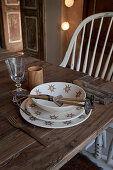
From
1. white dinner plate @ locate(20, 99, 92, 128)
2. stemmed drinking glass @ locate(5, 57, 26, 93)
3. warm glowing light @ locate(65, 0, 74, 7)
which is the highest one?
warm glowing light @ locate(65, 0, 74, 7)

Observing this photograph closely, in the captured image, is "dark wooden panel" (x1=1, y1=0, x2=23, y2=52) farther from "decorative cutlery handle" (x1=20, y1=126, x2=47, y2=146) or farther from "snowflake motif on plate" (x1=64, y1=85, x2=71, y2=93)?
"decorative cutlery handle" (x1=20, y1=126, x2=47, y2=146)

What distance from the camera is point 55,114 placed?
691mm

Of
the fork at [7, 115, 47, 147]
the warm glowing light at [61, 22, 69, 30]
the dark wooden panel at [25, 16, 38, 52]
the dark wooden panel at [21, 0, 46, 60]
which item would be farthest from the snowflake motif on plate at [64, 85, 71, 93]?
the dark wooden panel at [25, 16, 38, 52]

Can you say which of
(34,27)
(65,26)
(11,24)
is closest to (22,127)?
(65,26)

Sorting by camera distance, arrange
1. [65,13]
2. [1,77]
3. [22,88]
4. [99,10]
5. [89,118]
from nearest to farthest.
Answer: [89,118], [22,88], [1,77], [99,10], [65,13]

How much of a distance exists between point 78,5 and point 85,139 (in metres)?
2.51

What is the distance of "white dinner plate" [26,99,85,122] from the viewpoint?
2.17ft

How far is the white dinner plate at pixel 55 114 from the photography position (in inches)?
26.1

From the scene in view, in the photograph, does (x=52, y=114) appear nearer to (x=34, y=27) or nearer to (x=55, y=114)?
(x=55, y=114)

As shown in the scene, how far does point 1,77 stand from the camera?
1.04 m

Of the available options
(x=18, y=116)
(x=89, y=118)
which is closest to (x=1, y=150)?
(x=18, y=116)

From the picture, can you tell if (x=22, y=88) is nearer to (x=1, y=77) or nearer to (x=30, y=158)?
(x=1, y=77)

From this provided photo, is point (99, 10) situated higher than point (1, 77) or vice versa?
point (99, 10)

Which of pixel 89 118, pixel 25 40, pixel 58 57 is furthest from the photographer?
pixel 25 40
